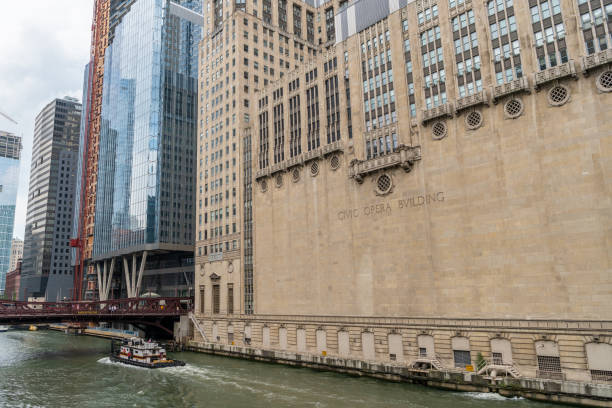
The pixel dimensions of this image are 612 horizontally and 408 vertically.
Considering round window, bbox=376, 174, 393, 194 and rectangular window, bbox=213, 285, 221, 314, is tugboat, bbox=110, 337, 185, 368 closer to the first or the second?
rectangular window, bbox=213, 285, 221, 314

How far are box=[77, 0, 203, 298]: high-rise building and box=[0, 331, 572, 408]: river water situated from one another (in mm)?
59053

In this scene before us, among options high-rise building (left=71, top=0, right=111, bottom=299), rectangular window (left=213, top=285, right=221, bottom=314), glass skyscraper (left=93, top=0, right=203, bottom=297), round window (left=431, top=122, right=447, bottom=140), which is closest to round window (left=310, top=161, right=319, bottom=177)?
round window (left=431, top=122, right=447, bottom=140)

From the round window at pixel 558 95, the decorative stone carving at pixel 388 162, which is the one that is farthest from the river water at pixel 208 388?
the round window at pixel 558 95

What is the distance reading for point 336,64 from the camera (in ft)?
237

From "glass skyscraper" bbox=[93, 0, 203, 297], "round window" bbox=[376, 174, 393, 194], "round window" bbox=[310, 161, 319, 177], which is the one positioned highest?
"glass skyscraper" bbox=[93, 0, 203, 297]

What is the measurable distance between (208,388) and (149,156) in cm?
10011

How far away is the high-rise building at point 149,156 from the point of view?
13575 centimetres

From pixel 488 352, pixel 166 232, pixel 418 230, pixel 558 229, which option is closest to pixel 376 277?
pixel 418 230

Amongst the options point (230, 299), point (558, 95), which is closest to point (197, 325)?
point (230, 299)

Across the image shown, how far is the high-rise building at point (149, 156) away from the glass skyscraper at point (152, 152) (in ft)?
1.02

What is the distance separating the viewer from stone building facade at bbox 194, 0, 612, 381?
4434 centimetres

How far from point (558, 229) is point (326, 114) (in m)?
39.2

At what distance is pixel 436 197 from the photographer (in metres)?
55.1

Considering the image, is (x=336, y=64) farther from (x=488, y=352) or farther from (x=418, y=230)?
(x=488, y=352)
